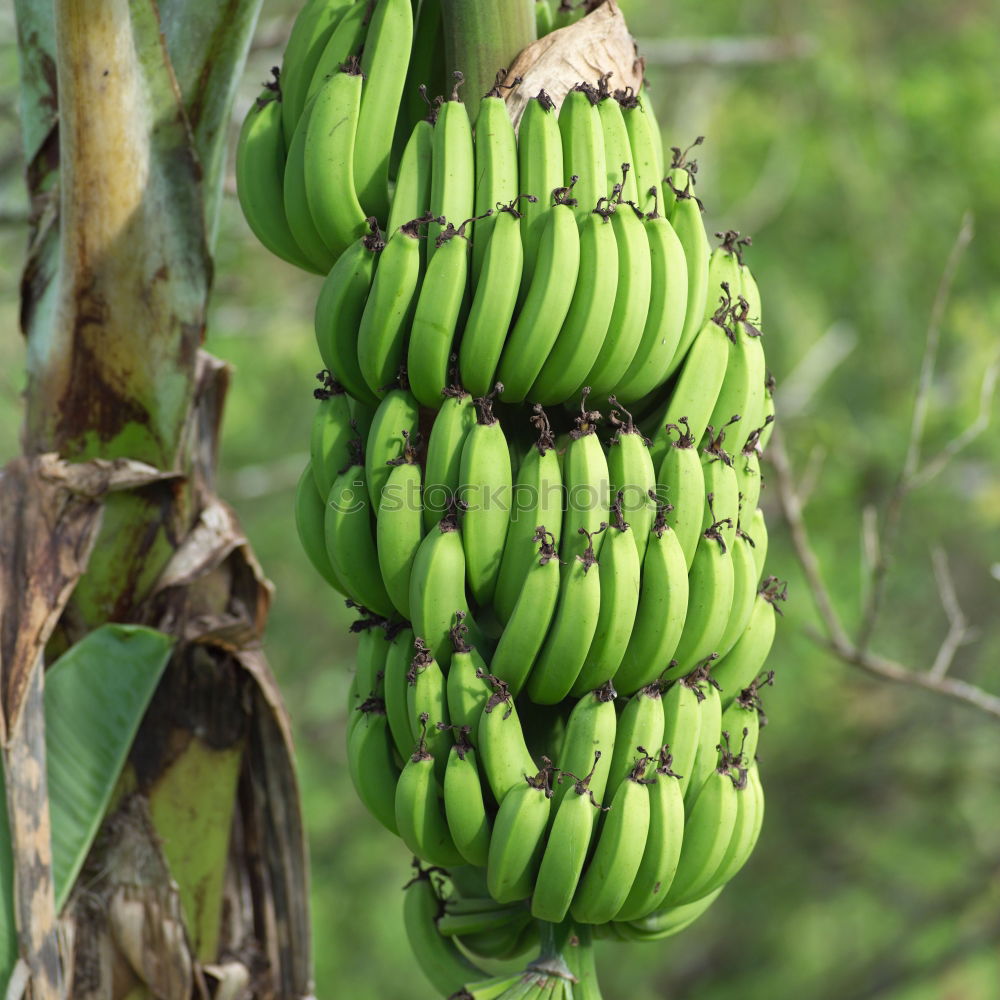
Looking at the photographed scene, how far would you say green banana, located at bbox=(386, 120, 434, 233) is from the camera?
1.72 meters

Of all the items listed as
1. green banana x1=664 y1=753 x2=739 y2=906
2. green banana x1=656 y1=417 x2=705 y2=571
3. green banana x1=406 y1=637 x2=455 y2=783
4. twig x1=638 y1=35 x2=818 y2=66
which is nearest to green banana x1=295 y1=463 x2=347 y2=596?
green banana x1=406 y1=637 x2=455 y2=783

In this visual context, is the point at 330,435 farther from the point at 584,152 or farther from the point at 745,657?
the point at 745,657

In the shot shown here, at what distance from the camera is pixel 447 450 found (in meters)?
1.66

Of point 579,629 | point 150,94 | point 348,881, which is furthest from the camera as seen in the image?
point 348,881

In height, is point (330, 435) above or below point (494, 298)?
below

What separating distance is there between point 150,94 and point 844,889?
23.5ft

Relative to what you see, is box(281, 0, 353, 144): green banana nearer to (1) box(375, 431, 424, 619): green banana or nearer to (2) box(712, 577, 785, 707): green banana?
(1) box(375, 431, 424, 619): green banana

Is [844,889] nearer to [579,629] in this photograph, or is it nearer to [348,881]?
[348,881]

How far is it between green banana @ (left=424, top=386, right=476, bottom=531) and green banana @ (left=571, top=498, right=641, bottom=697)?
0.25 metres

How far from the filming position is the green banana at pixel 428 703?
1657mm

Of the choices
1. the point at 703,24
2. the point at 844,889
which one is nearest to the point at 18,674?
the point at 844,889

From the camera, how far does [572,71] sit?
1828 mm

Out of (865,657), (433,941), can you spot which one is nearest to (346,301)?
(433,941)

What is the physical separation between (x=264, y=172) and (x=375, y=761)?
992 mm
